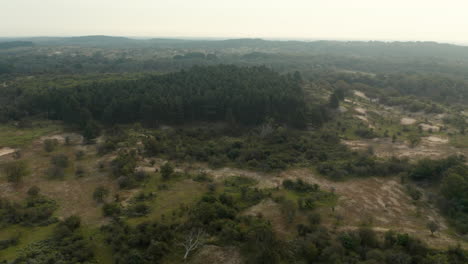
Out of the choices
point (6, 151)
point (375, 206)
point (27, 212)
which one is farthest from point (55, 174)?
point (375, 206)

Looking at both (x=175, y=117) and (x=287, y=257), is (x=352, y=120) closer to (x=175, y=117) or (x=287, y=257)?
(x=175, y=117)

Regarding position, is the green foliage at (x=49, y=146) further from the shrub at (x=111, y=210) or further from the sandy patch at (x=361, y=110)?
the sandy patch at (x=361, y=110)

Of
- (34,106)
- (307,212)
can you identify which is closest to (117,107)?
(34,106)

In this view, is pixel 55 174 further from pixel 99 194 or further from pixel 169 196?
pixel 169 196

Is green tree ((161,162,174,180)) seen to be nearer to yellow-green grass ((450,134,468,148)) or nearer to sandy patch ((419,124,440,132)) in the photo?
yellow-green grass ((450,134,468,148))

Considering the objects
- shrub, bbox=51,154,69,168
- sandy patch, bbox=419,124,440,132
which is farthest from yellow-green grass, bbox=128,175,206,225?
sandy patch, bbox=419,124,440,132
